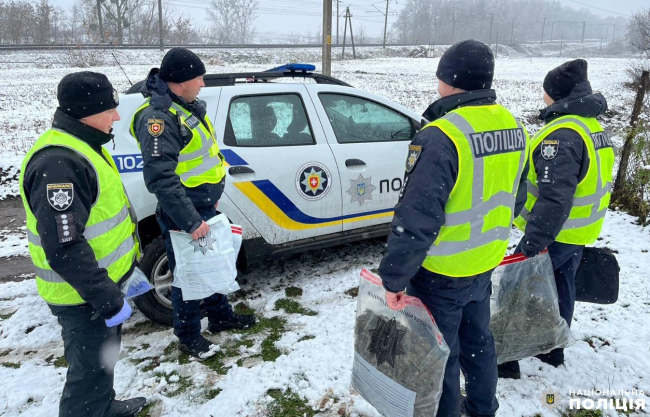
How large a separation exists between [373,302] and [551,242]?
110 centimetres

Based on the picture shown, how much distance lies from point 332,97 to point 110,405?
2.87 meters

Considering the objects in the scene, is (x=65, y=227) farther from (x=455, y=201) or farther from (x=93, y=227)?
(x=455, y=201)

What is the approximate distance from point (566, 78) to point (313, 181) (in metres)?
1.92

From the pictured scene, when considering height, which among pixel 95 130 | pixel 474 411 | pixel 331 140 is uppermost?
pixel 95 130

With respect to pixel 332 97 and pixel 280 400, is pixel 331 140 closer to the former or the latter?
pixel 332 97

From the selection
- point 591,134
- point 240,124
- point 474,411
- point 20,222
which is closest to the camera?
point 474,411

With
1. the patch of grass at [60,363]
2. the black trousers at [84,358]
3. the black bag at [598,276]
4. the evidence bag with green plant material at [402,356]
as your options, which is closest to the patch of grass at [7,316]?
the patch of grass at [60,363]

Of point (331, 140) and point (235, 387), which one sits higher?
point (331, 140)

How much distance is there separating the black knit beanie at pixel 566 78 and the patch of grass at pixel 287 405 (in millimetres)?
2415

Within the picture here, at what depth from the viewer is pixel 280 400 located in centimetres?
263

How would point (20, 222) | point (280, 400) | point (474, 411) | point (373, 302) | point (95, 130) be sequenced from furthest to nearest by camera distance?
point (20, 222), point (280, 400), point (474, 411), point (373, 302), point (95, 130)

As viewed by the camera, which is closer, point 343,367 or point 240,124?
point 343,367

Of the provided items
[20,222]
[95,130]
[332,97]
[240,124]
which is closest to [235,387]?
[95,130]

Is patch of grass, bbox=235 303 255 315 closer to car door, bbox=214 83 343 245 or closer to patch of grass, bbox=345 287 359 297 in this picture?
car door, bbox=214 83 343 245
